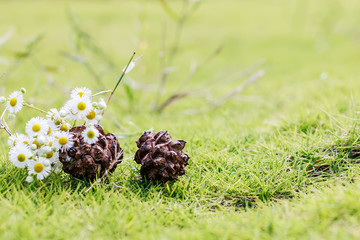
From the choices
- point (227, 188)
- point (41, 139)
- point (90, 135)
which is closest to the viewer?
point (41, 139)

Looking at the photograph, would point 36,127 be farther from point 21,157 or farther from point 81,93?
point 81,93

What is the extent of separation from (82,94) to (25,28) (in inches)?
361

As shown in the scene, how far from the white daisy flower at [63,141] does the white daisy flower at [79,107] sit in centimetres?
9

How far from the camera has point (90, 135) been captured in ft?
5.28

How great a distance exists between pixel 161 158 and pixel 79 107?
47 centimetres

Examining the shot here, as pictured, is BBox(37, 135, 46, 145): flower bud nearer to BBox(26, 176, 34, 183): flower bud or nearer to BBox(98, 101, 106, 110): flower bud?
BBox(26, 176, 34, 183): flower bud

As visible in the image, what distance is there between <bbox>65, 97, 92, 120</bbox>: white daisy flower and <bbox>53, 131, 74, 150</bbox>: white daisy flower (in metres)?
0.09

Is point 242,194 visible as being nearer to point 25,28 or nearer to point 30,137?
point 30,137

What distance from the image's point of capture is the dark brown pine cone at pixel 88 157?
1617mm

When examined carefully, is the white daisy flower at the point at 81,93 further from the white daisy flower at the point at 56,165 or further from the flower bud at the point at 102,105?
the white daisy flower at the point at 56,165

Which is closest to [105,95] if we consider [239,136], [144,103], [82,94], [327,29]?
[144,103]

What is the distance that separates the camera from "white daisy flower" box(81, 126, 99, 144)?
1607 mm

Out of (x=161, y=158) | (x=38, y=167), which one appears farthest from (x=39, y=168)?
(x=161, y=158)

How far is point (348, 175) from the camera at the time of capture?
170cm
